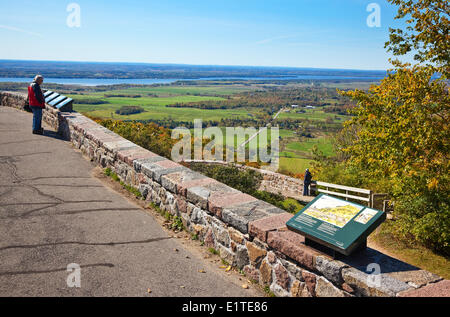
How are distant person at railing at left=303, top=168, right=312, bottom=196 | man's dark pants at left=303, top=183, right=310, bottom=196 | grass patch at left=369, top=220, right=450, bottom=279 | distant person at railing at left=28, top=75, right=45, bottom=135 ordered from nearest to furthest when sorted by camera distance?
grass patch at left=369, top=220, right=450, bottom=279
distant person at railing at left=28, top=75, right=45, bottom=135
distant person at railing at left=303, top=168, right=312, bottom=196
man's dark pants at left=303, top=183, right=310, bottom=196

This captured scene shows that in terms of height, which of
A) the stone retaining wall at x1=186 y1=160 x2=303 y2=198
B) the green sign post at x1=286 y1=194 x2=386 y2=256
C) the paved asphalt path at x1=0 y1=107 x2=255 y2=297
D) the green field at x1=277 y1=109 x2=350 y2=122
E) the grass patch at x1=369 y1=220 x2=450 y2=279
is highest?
the green field at x1=277 y1=109 x2=350 y2=122

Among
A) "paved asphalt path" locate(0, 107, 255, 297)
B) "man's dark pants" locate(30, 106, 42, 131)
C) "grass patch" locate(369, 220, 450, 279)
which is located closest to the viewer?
"paved asphalt path" locate(0, 107, 255, 297)

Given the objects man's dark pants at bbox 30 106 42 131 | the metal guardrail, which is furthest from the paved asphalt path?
the metal guardrail

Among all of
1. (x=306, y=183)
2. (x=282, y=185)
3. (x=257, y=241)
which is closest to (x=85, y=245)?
(x=257, y=241)

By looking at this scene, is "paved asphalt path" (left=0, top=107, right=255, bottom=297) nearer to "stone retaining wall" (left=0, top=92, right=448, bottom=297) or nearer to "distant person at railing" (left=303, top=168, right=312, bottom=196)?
"stone retaining wall" (left=0, top=92, right=448, bottom=297)

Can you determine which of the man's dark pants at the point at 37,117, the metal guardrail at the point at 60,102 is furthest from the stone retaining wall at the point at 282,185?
the man's dark pants at the point at 37,117

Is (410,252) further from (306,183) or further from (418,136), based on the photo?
(306,183)
